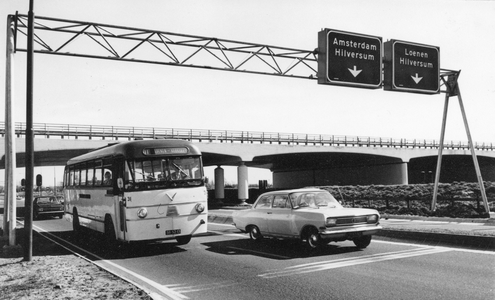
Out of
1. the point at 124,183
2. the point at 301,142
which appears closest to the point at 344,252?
the point at 124,183

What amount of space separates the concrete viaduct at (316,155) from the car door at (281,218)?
31.8m

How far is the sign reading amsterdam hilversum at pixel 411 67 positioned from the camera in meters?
19.8

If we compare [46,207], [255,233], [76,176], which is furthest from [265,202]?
[46,207]

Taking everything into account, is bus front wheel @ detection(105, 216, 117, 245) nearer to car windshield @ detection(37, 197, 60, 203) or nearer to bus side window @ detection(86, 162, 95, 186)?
bus side window @ detection(86, 162, 95, 186)

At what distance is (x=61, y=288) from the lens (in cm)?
812

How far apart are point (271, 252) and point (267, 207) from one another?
5.89 feet

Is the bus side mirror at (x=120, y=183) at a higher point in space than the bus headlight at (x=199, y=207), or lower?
higher

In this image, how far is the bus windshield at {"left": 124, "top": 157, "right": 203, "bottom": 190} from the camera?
12.8 meters

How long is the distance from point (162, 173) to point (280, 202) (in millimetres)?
3307

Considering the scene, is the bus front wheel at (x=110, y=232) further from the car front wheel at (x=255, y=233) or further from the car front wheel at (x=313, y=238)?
the car front wheel at (x=313, y=238)

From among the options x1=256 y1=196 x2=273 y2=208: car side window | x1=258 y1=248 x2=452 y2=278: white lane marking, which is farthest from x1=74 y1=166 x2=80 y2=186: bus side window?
x1=258 y1=248 x2=452 y2=278: white lane marking

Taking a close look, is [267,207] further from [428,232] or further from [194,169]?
[428,232]

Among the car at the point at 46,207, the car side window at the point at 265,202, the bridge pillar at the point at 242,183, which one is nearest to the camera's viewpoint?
the car side window at the point at 265,202

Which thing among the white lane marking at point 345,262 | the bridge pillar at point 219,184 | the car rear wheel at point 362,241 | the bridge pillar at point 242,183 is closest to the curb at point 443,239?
the white lane marking at point 345,262
